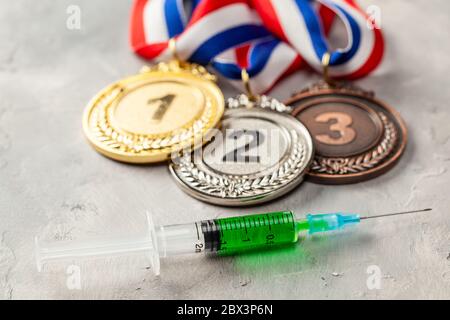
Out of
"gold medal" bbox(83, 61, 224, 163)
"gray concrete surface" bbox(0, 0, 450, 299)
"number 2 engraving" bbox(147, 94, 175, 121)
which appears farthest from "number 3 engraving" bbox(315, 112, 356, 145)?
"number 2 engraving" bbox(147, 94, 175, 121)

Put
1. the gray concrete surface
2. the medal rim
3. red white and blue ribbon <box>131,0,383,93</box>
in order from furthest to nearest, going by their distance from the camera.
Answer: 1. red white and blue ribbon <box>131,0,383,93</box>
2. the medal rim
3. the gray concrete surface

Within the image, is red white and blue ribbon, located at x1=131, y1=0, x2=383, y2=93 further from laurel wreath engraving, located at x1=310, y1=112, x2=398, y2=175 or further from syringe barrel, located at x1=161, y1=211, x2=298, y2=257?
syringe barrel, located at x1=161, y1=211, x2=298, y2=257

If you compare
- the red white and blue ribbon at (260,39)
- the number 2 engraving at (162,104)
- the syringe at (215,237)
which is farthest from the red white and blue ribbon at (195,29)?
the syringe at (215,237)

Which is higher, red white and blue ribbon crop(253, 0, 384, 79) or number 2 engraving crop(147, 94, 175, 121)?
red white and blue ribbon crop(253, 0, 384, 79)

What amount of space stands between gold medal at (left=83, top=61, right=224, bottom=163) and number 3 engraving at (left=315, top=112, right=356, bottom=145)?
0.79ft

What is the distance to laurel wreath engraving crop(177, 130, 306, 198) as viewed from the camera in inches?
53.7

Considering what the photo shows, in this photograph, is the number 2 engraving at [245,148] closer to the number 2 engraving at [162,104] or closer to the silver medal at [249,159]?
the silver medal at [249,159]

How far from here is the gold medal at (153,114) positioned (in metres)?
1.48

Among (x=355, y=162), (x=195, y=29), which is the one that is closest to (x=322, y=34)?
(x=195, y=29)

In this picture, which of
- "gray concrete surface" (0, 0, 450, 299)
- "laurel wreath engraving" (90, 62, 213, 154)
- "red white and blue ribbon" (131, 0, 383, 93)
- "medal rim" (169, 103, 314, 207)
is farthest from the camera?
"red white and blue ribbon" (131, 0, 383, 93)

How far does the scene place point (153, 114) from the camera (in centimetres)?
155

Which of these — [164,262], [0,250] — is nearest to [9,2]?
[0,250]

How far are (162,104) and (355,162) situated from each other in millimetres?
481

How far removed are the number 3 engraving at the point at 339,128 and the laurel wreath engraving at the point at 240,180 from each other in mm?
91
